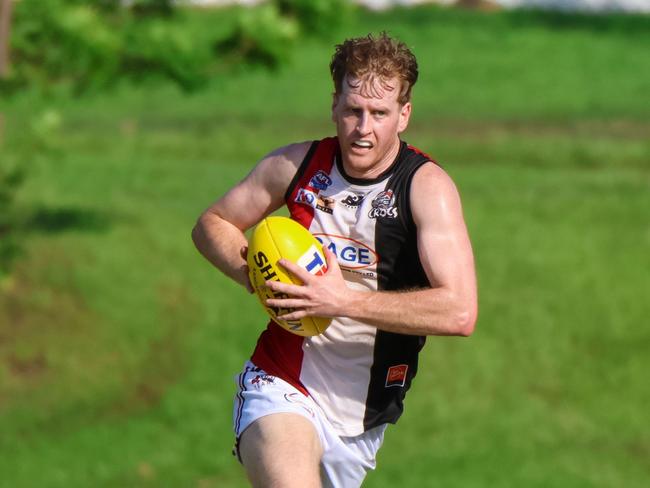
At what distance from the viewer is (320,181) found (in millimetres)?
8305

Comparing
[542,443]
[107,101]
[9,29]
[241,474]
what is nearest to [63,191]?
[9,29]

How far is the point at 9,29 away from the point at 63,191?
6669 millimetres

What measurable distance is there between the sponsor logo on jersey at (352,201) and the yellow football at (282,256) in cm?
31

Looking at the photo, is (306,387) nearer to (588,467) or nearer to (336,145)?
(336,145)

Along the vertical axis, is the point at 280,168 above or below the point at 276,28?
below

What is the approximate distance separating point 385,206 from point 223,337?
54.7ft

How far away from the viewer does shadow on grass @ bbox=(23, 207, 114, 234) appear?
25281mm

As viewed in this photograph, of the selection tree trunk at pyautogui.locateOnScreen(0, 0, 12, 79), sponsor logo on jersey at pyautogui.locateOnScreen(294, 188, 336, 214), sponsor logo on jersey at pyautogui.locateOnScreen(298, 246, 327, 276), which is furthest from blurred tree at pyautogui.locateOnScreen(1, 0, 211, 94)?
sponsor logo on jersey at pyautogui.locateOnScreen(298, 246, 327, 276)

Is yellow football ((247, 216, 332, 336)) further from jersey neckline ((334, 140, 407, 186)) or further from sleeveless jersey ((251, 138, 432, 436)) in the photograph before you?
jersey neckline ((334, 140, 407, 186))

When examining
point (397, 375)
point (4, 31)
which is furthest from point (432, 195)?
point (4, 31)

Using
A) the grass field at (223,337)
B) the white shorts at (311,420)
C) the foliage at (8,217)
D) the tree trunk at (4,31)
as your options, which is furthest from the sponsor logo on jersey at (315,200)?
the tree trunk at (4,31)

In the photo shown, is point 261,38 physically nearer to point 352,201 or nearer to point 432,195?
point 352,201

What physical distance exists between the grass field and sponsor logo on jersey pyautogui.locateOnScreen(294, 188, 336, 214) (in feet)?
41.8

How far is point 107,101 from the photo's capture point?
41.5 meters
